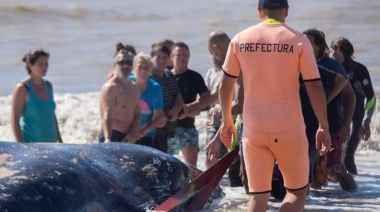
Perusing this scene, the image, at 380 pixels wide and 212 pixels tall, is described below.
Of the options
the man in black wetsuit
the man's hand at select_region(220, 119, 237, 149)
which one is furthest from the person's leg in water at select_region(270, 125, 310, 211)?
the man in black wetsuit

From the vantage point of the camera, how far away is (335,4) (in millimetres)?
35781

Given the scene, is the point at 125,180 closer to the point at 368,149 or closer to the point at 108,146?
the point at 108,146

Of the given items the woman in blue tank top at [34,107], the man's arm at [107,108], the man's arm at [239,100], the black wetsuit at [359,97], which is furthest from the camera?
the black wetsuit at [359,97]

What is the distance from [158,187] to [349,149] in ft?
13.2

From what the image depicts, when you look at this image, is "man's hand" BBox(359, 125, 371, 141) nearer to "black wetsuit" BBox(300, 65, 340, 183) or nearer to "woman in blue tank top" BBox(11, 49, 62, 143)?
"black wetsuit" BBox(300, 65, 340, 183)

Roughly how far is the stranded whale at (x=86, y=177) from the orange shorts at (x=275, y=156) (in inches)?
49.3

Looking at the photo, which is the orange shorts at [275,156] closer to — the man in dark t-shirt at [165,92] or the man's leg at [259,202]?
the man's leg at [259,202]

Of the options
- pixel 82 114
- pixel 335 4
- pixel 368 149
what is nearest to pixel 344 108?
pixel 368 149

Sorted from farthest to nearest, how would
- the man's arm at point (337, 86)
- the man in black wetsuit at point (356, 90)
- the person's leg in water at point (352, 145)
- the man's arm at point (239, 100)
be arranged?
the person's leg in water at point (352, 145), the man in black wetsuit at point (356, 90), the man's arm at point (337, 86), the man's arm at point (239, 100)

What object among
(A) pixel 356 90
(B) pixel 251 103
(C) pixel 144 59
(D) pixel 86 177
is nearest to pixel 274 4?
(B) pixel 251 103

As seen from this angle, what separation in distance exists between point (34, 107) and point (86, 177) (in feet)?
9.89

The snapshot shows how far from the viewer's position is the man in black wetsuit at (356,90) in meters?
10.7

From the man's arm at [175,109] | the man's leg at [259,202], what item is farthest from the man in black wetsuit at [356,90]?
the man's leg at [259,202]

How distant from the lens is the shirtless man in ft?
32.2
